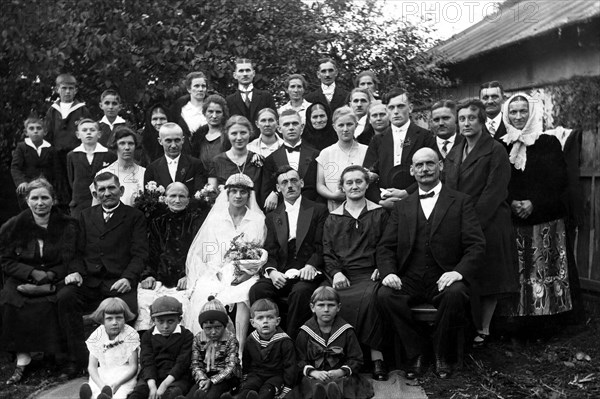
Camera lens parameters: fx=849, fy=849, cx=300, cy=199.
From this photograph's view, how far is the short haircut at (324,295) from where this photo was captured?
20.8 ft

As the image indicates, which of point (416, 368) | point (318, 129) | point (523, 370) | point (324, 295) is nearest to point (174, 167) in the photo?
point (318, 129)

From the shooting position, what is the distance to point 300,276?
6.89 meters

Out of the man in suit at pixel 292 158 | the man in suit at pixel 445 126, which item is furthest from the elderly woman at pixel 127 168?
the man in suit at pixel 445 126

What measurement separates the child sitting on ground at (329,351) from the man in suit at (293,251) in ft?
1.12

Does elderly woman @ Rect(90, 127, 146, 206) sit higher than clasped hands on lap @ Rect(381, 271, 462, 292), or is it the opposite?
elderly woman @ Rect(90, 127, 146, 206)

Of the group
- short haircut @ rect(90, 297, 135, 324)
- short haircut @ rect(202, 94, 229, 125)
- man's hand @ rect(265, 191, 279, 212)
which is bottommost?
short haircut @ rect(90, 297, 135, 324)

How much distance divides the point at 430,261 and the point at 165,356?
7.17 ft

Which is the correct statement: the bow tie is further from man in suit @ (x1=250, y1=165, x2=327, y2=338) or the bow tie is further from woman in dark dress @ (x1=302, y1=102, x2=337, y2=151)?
man in suit @ (x1=250, y1=165, x2=327, y2=338)

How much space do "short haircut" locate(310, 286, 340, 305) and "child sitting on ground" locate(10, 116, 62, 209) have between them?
12.1 feet

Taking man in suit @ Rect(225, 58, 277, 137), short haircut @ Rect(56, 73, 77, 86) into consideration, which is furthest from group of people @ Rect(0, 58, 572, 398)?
short haircut @ Rect(56, 73, 77, 86)

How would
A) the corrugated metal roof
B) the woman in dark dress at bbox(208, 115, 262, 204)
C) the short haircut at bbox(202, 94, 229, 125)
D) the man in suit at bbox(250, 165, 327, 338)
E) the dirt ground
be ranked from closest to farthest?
the dirt ground
the man in suit at bbox(250, 165, 327, 338)
the woman in dark dress at bbox(208, 115, 262, 204)
the short haircut at bbox(202, 94, 229, 125)
the corrugated metal roof

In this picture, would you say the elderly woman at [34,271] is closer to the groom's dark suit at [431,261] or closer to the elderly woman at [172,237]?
the elderly woman at [172,237]

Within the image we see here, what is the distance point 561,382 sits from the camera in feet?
21.0

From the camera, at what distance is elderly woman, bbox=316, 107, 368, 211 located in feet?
25.2
